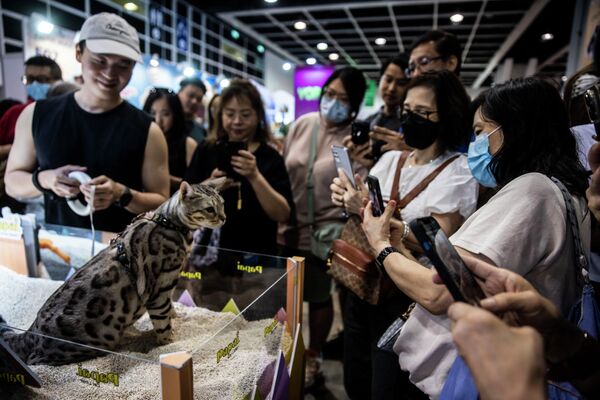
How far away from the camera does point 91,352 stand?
2.56 ft

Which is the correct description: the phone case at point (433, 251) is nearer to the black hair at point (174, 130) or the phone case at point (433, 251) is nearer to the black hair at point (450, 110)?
the black hair at point (450, 110)

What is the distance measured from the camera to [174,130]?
2.59 metres

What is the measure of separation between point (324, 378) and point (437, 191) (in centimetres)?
154

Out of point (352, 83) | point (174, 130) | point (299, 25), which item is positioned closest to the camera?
point (352, 83)

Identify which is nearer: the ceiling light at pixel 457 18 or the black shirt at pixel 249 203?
the black shirt at pixel 249 203

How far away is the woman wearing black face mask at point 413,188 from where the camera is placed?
1386 mm

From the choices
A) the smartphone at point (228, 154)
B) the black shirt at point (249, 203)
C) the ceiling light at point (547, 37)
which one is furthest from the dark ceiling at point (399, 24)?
the smartphone at point (228, 154)

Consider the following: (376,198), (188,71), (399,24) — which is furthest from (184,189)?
(399,24)

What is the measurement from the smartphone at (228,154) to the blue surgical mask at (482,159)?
2.91 feet

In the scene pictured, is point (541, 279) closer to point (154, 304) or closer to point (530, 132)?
point (530, 132)

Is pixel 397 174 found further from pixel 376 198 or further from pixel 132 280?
pixel 132 280

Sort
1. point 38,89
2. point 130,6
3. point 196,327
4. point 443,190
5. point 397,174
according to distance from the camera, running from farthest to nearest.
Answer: point 130,6 < point 38,89 < point 397,174 < point 443,190 < point 196,327

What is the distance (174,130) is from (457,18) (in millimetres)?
7217

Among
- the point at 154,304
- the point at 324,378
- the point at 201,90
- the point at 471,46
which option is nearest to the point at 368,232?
the point at 154,304
